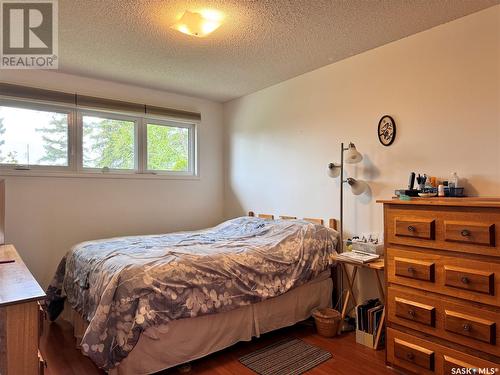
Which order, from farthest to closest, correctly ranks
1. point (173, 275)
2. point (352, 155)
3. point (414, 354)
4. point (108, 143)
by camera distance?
point (108, 143) < point (352, 155) < point (173, 275) < point (414, 354)

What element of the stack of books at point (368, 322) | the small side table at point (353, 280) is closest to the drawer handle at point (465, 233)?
the small side table at point (353, 280)

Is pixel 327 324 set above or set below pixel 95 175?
below

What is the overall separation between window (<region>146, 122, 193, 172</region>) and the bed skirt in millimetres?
1888

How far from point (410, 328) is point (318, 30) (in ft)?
7.22

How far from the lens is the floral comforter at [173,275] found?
189 centimetres

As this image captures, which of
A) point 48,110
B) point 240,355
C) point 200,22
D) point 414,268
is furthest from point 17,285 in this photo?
point 48,110

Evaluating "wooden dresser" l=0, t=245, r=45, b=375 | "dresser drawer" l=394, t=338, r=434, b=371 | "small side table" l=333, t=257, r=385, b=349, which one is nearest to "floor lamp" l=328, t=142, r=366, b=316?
"small side table" l=333, t=257, r=385, b=349

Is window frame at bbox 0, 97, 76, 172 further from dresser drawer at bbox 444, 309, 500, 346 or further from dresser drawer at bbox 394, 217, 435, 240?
dresser drawer at bbox 444, 309, 500, 346

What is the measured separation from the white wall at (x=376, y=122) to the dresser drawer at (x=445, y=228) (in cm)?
56

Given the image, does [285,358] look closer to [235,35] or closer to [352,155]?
[352,155]

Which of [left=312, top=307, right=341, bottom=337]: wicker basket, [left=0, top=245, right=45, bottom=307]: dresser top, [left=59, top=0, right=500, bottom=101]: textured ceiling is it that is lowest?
[left=312, top=307, right=341, bottom=337]: wicker basket

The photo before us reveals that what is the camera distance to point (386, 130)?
275cm

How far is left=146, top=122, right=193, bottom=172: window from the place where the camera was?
403 centimetres

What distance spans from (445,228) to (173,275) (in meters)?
1.69
